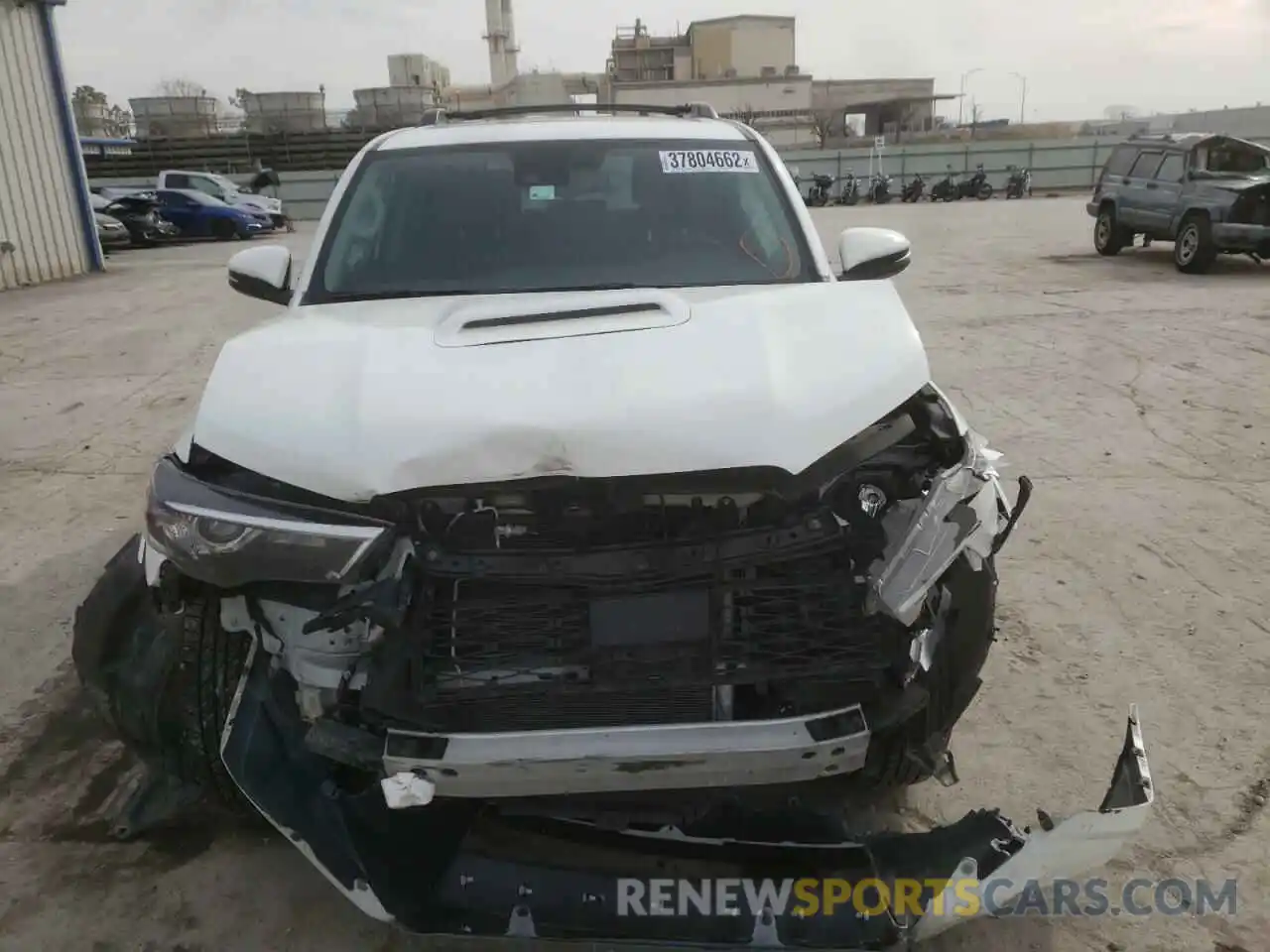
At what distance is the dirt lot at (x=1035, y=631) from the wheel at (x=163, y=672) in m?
Answer: 0.33

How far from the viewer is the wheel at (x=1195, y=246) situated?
12.4 metres

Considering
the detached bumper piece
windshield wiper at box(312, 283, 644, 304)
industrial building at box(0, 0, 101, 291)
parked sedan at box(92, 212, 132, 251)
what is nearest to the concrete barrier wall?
parked sedan at box(92, 212, 132, 251)

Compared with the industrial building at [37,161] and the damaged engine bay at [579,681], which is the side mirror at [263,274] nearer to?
the damaged engine bay at [579,681]

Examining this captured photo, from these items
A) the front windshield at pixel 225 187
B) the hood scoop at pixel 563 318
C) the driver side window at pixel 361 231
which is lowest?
the front windshield at pixel 225 187

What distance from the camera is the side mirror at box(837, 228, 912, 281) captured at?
3316 millimetres

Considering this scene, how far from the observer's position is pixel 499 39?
68.1 m

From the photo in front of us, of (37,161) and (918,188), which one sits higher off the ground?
(37,161)

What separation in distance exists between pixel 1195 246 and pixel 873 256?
11434 millimetres

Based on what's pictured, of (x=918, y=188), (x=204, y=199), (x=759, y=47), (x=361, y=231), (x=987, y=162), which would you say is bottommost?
(x=918, y=188)

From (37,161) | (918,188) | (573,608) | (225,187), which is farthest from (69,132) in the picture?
(918,188)

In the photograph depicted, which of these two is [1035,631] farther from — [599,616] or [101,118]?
[101,118]

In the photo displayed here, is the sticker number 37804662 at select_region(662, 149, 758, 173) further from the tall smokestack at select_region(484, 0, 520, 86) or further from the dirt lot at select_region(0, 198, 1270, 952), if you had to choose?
the tall smokestack at select_region(484, 0, 520, 86)

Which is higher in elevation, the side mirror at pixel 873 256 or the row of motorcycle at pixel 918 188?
the side mirror at pixel 873 256

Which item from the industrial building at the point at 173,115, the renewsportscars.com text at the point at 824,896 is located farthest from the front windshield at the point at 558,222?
the industrial building at the point at 173,115
